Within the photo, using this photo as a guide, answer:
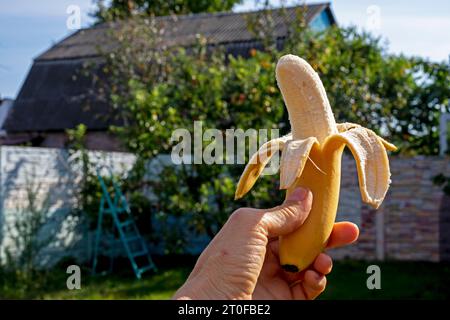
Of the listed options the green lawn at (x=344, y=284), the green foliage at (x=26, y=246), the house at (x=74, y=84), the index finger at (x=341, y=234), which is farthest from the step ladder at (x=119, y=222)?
the index finger at (x=341, y=234)

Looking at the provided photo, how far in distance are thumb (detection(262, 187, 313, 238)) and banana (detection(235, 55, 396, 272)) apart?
0.03 meters

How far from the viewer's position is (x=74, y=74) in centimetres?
1775

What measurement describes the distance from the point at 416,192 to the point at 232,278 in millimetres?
8769

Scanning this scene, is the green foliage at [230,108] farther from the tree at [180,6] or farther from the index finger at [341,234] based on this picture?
the tree at [180,6]

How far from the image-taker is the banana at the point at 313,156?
187cm

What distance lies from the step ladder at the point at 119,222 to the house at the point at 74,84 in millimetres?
6206

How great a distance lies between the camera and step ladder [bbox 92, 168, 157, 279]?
29.5 ft

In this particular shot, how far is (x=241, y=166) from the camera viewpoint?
8922 mm

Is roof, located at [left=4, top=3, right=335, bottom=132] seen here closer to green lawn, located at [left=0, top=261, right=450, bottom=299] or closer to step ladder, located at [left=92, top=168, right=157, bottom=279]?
step ladder, located at [left=92, top=168, right=157, bottom=279]

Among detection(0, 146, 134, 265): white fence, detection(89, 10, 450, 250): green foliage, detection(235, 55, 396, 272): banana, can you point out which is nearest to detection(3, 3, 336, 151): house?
detection(89, 10, 450, 250): green foliage

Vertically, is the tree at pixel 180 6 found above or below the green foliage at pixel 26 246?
above
